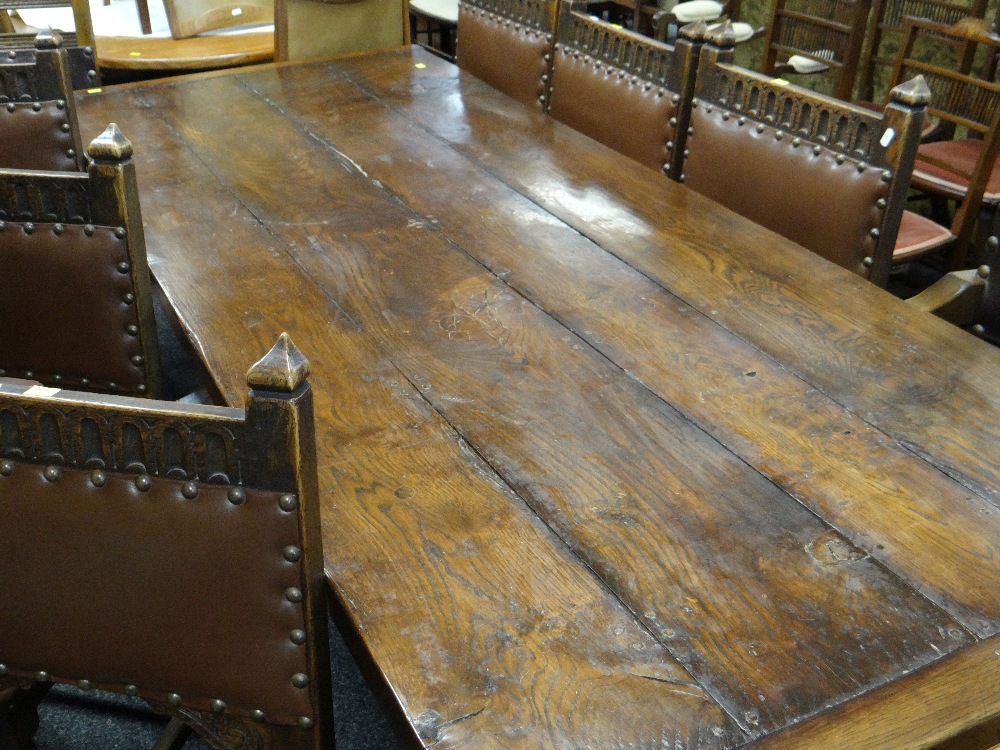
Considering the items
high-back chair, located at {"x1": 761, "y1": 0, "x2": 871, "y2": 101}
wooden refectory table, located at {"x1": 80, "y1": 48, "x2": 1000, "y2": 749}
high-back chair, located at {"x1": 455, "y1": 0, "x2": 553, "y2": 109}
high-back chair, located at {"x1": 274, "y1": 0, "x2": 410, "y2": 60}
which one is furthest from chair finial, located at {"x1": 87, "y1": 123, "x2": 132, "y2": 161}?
high-back chair, located at {"x1": 761, "y1": 0, "x2": 871, "y2": 101}

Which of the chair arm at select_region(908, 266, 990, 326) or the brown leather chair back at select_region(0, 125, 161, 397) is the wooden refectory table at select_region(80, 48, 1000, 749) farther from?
the chair arm at select_region(908, 266, 990, 326)

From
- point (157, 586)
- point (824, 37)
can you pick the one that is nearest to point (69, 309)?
point (157, 586)

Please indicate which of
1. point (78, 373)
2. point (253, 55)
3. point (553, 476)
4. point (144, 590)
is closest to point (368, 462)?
point (553, 476)

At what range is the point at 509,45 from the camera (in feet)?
9.30

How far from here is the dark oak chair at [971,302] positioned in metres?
1.80

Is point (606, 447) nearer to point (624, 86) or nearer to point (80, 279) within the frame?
point (80, 279)

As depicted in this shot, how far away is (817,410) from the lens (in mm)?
1336

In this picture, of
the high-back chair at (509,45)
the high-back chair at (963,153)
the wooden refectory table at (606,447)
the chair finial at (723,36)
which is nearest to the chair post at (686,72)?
the chair finial at (723,36)

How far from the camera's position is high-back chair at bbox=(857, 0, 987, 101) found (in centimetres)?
327

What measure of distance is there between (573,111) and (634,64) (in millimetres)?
273

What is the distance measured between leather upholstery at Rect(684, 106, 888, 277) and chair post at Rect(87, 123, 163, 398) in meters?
1.20

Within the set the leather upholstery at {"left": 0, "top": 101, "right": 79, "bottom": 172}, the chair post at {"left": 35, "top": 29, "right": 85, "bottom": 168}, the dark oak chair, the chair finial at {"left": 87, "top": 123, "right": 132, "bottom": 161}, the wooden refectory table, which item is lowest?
the dark oak chair

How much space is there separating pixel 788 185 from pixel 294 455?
4.67 ft

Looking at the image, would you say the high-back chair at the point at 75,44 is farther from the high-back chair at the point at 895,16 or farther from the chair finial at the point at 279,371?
the high-back chair at the point at 895,16
